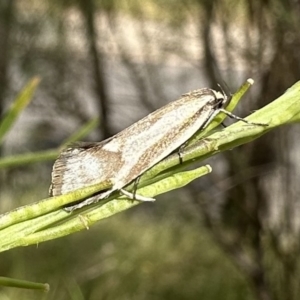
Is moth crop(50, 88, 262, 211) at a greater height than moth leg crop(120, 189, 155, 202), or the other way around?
moth crop(50, 88, 262, 211)

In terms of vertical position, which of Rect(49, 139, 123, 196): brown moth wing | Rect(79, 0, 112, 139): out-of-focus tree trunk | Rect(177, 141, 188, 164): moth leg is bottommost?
Rect(177, 141, 188, 164): moth leg

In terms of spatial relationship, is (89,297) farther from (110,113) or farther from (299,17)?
(299,17)

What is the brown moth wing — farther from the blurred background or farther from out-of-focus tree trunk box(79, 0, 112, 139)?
out-of-focus tree trunk box(79, 0, 112, 139)

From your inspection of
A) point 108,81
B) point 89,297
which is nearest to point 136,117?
point 108,81

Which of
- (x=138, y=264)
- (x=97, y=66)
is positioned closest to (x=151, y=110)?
(x=97, y=66)

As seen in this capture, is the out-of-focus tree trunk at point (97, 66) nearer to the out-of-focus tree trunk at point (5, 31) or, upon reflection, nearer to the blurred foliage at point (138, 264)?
the out-of-focus tree trunk at point (5, 31)

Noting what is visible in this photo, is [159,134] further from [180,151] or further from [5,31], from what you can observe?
[5,31]

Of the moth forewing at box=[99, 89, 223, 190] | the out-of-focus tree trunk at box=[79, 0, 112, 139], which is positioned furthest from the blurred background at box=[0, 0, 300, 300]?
the moth forewing at box=[99, 89, 223, 190]
